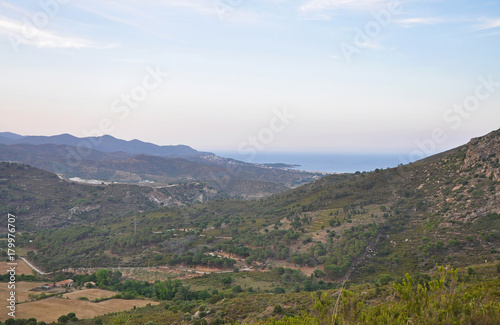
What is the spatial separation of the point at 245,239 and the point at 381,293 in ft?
81.9

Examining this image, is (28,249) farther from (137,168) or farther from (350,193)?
(137,168)

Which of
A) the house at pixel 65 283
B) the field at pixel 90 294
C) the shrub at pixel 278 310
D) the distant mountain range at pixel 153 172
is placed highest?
the distant mountain range at pixel 153 172

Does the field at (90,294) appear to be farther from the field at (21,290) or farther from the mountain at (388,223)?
the mountain at (388,223)

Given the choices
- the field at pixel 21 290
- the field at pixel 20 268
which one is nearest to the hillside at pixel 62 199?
the field at pixel 20 268

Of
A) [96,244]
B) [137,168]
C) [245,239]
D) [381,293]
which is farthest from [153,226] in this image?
[137,168]

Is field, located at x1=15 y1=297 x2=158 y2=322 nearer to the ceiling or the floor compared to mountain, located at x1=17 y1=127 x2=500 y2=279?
nearer to the floor

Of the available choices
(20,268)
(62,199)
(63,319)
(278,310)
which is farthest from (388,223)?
(62,199)

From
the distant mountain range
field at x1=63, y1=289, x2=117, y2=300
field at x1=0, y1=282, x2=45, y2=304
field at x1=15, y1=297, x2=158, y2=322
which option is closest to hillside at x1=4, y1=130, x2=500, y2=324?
field at x1=63, y1=289, x2=117, y2=300

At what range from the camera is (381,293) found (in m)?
14.6

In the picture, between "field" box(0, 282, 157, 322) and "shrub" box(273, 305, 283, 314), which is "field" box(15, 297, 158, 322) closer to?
"field" box(0, 282, 157, 322)

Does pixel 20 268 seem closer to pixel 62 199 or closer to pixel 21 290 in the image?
pixel 21 290

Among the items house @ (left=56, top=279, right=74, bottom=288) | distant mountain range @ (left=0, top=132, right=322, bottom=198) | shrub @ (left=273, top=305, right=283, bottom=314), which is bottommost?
house @ (left=56, top=279, right=74, bottom=288)

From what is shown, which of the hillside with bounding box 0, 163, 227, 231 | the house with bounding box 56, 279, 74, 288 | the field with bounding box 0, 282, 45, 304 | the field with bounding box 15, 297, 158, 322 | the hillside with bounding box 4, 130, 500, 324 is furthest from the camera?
the hillside with bounding box 0, 163, 227, 231

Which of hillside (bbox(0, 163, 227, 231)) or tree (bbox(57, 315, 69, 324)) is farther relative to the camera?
hillside (bbox(0, 163, 227, 231))
